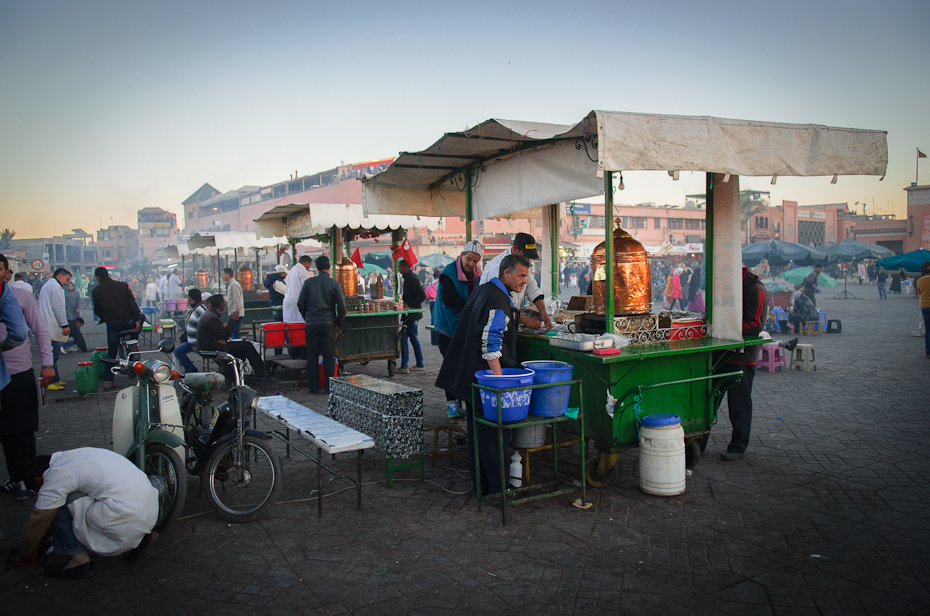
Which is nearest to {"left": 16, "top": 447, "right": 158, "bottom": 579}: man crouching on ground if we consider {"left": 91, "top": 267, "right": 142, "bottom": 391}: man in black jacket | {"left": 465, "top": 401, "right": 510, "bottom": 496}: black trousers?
{"left": 465, "top": 401, "right": 510, "bottom": 496}: black trousers

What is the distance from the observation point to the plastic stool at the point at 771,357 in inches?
396

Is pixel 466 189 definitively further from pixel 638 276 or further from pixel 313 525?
pixel 313 525

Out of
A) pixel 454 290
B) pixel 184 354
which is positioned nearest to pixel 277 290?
pixel 184 354

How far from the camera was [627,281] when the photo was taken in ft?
16.5

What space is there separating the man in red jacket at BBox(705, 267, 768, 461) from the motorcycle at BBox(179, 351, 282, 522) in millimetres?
4007

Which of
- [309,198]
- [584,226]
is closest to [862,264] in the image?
[584,226]

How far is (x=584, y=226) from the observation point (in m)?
51.9

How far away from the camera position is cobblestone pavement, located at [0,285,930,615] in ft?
10.2

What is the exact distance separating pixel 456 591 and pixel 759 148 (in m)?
3.87

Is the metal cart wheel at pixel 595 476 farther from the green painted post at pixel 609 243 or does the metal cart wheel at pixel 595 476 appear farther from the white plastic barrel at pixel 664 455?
the green painted post at pixel 609 243

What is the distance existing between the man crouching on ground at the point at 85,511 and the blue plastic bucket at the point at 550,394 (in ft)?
8.67

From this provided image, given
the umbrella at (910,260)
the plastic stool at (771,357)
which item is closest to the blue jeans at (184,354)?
the plastic stool at (771,357)

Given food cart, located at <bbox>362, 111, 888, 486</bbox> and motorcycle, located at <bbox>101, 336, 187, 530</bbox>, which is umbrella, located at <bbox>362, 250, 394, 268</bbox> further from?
motorcycle, located at <bbox>101, 336, 187, 530</bbox>

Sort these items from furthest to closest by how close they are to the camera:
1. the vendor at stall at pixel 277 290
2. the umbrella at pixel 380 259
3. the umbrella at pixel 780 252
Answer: the umbrella at pixel 380 259
the umbrella at pixel 780 252
the vendor at stall at pixel 277 290
